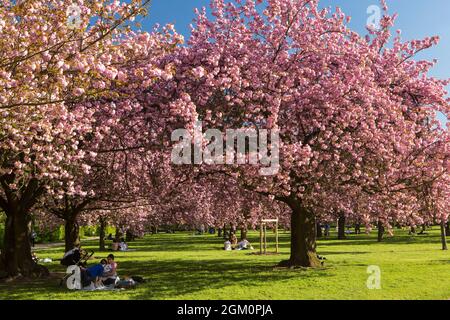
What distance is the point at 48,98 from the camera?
42.9 feet

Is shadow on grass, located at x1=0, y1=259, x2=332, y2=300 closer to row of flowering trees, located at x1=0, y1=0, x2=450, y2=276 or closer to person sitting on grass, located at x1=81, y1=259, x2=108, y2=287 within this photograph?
person sitting on grass, located at x1=81, y1=259, x2=108, y2=287

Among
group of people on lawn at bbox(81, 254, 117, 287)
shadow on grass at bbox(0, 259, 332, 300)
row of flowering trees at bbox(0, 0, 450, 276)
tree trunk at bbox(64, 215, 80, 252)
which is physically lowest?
shadow on grass at bbox(0, 259, 332, 300)

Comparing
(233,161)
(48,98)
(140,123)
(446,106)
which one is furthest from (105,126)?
(446,106)

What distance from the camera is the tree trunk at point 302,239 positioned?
25.4m

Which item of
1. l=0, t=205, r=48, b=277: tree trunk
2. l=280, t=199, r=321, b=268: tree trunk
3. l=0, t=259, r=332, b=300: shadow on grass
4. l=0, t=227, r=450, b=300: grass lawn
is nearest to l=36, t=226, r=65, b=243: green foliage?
l=0, t=259, r=332, b=300: shadow on grass

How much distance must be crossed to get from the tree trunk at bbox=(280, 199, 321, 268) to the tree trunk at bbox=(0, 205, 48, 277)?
11.8 meters

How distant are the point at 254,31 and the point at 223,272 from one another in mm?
10973

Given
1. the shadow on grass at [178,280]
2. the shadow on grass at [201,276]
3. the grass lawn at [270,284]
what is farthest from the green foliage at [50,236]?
the grass lawn at [270,284]

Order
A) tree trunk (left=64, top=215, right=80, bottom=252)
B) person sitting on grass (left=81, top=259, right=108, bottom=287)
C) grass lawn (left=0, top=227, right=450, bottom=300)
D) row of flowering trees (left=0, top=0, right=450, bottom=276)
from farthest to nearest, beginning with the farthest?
tree trunk (left=64, top=215, right=80, bottom=252)
row of flowering trees (left=0, top=0, right=450, bottom=276)
person sitting on grass (left=81, top=259, right=108, bottom=287)
grass lawn (left=0, top=227, right=450, bottom=300)

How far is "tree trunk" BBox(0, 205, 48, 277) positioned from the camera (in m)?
23.6

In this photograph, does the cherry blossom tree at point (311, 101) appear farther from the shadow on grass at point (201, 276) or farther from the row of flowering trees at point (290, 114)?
the shadow on grass at point (201, 276)

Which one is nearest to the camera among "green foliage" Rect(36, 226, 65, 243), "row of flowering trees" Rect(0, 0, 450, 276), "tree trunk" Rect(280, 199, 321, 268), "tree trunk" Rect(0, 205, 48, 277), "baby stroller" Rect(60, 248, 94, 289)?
"baby stroller" Rect(60, 248, 94, 289)

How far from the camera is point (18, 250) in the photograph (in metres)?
23.7

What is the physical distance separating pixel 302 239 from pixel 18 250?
1311 centimetres
